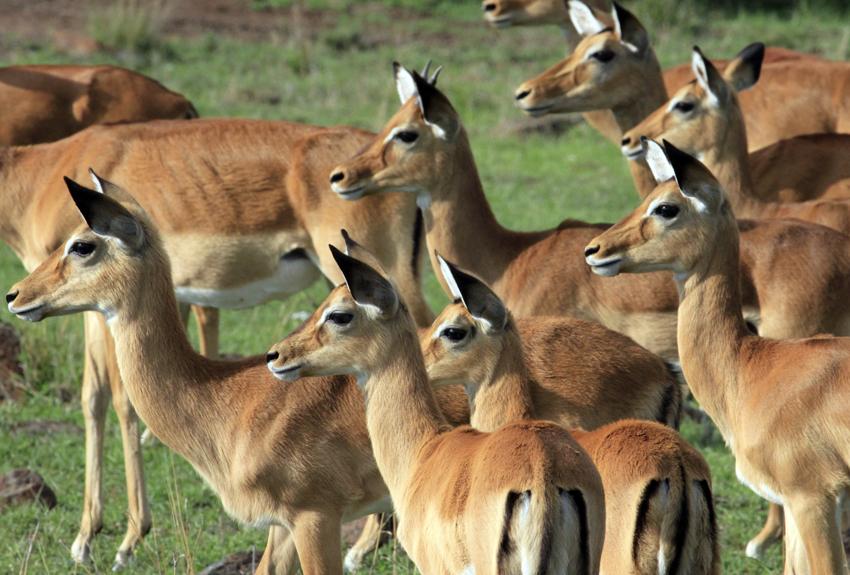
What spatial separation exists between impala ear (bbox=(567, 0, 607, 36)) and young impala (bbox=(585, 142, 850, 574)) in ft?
11.6

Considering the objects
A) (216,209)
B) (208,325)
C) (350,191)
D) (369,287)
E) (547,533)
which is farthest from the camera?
(208,325)

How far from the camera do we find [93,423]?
7.34 m

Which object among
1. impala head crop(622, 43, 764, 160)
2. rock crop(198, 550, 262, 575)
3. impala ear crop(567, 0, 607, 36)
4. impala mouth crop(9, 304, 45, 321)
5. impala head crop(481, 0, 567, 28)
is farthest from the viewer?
impala head crop(481, 0, 567, 28)

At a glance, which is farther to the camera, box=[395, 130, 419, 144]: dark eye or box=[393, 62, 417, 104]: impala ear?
box=[393, 62, 417, 104]: impala ear

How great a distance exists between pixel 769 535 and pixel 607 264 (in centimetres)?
148

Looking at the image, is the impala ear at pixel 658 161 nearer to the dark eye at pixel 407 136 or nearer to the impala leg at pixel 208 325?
the dark eye at pixel 407 136

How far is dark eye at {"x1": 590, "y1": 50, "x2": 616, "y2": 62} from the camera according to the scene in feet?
27.1

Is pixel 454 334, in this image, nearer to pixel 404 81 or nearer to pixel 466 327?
pixel 466 327

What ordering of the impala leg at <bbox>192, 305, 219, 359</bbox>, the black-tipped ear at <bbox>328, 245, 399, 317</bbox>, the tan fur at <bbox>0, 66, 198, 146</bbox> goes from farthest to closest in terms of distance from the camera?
the tan fur at <bbox>0, 66, 198, 146</bbox>
the impala leg at <bbox>192, 305, 219, 359</bbox>
the black-tipped ear at <bbox>328, 245, 399, 317</bbox>

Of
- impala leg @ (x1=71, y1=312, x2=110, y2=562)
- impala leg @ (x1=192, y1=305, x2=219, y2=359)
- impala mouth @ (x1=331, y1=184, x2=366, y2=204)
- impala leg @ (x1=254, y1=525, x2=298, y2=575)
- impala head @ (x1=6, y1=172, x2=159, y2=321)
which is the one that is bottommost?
impala leg @ (x1=192, y1=305, x2=219, y2=359)

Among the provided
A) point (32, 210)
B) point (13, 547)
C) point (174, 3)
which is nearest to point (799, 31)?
point (174, 3)

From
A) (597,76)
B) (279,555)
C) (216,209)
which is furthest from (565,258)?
(279,555)

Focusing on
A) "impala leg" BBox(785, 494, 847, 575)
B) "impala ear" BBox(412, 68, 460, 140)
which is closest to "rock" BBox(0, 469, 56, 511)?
"impala ear" BBox(412, 68, 460, 140)

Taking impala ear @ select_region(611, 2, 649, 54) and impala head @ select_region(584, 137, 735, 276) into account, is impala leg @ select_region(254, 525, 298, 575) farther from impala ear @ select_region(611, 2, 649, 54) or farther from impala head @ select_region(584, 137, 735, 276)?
impala ear @ select_region(611, 2, 649, 54)
